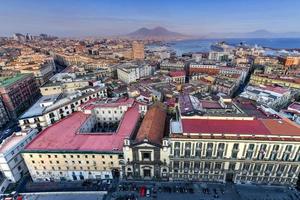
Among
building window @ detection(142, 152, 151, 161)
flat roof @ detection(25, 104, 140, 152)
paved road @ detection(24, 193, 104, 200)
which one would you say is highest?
flat roof @ detection(25, 104, 140, 152)

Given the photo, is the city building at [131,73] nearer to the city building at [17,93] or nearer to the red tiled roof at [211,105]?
the city building at [17,93]

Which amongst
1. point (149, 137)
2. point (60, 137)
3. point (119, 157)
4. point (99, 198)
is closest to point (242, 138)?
point (149, 137)

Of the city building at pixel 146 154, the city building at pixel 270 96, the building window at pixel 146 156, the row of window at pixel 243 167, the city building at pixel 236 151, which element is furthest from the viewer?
the city building at pixel 270 96

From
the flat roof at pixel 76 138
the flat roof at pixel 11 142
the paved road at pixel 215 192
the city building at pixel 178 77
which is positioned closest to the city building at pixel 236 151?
the paved road at pixel 215 192

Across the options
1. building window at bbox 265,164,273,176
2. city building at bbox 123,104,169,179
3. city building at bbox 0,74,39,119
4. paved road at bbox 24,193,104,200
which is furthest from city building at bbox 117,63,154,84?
building window at bbox 265,164,273,176

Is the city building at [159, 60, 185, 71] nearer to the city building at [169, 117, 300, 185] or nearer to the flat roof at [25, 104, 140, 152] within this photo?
the flat roof at [25, 104, 140, 152]

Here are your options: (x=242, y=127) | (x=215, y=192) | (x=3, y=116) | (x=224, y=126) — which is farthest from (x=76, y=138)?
(x=3, y=116)
